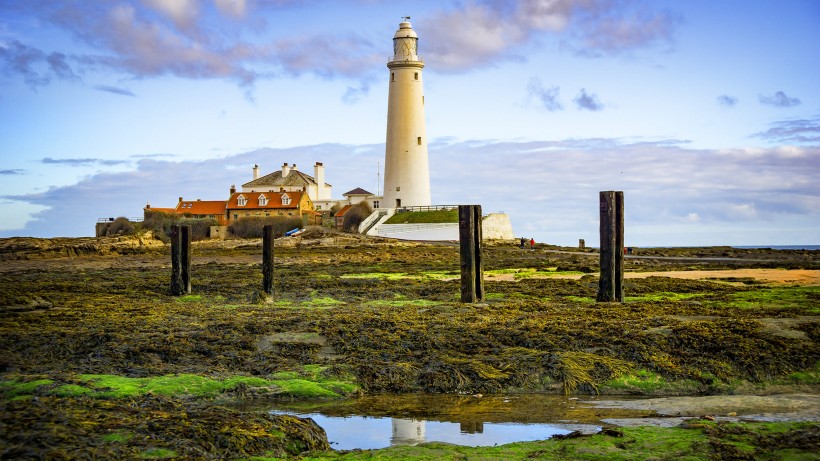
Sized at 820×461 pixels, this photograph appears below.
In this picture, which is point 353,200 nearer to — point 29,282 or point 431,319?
point 29,282

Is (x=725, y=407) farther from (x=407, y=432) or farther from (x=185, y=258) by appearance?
(x=185, y=258)

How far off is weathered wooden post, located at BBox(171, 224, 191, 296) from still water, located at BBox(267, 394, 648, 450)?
37.9ft

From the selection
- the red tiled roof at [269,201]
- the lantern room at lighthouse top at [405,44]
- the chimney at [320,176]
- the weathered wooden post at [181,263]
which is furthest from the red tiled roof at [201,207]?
the weathered wooden post at [181,263]

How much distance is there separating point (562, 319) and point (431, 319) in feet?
7.75

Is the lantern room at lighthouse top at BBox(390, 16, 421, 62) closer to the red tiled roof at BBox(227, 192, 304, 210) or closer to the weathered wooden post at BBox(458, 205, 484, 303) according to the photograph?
the red tiled roof at BBox(227, 192, 304, 210)

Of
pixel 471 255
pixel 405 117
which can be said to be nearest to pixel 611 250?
pixel 471 255

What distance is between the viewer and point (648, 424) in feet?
29.8

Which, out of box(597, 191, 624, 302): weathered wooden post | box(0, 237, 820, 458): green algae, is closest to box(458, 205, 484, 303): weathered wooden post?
box(0, 237, 820, 458): green algae

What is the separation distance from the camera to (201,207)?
72.3m

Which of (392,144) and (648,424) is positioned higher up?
(392,144)

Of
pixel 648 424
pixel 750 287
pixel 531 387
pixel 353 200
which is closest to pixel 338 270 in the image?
pixel 750 287

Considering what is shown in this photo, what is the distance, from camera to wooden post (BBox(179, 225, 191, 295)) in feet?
70.1

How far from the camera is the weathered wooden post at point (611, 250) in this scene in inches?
734

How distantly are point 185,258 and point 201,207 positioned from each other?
52100 millimetres
